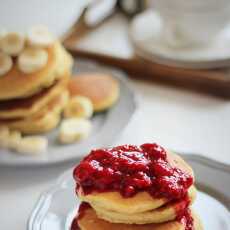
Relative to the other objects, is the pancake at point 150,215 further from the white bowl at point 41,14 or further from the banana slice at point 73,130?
the white bowl at point 41,14

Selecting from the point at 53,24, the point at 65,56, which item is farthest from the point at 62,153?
the point at 53,24

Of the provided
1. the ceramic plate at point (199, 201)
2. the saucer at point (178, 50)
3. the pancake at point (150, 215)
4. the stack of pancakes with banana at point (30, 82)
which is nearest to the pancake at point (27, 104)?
the stack of pancakes with banana at point (30, 82)

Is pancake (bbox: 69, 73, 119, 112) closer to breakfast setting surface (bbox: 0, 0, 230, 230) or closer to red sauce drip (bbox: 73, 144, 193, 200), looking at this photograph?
breakfast setting surface (bbox: 0, 0, 230, 230)

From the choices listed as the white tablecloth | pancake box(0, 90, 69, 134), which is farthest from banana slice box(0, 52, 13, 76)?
the white tablecloth

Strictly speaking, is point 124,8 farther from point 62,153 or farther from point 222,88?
point 62,153

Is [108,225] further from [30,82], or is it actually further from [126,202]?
[30,82]
